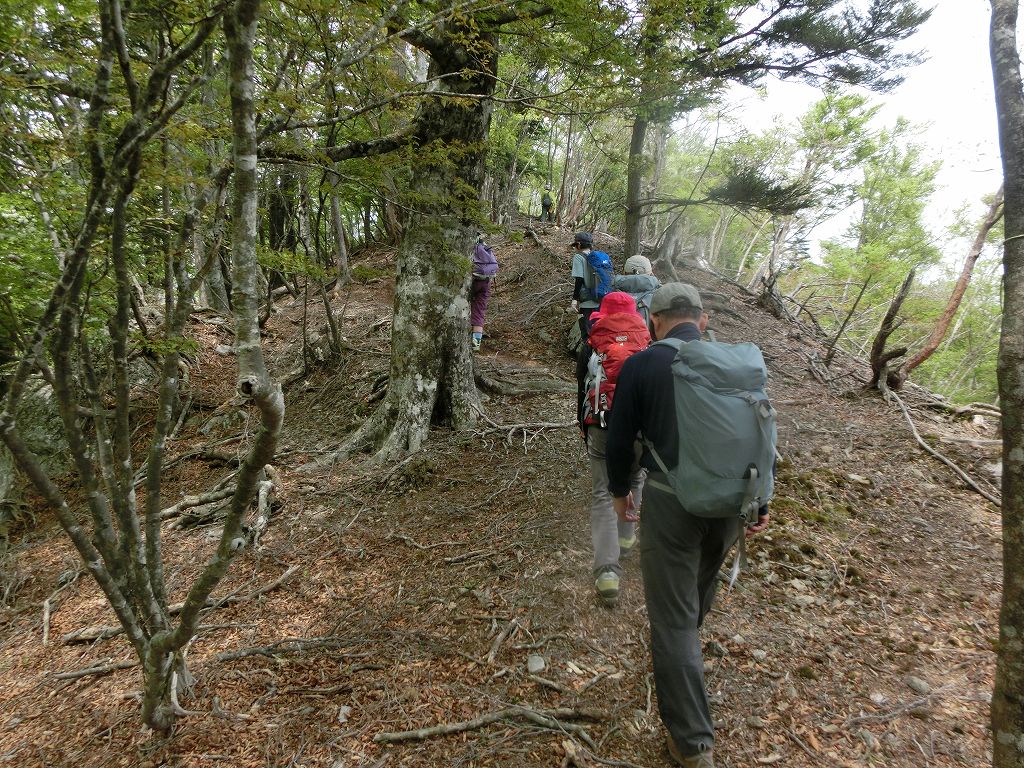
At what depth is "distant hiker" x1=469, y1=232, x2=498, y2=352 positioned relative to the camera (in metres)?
7.06

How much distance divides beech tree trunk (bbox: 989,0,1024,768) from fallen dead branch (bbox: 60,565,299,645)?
14.4 feet

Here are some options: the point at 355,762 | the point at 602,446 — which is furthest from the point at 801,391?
the point at 355,762

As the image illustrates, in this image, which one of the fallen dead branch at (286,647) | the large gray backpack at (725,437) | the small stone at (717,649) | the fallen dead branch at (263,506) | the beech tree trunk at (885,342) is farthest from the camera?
the beech tree trunk at (885,342)

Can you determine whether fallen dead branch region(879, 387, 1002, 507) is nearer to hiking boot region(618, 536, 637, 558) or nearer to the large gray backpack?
hiking boot region(618, 536, 637, 558)

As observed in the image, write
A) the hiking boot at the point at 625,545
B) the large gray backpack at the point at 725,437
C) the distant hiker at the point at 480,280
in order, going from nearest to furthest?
1. the large gray backpack at the point at 725,437
2. the hiking boot at the point at 625,545
3. the distant hiker at the point at 480,280

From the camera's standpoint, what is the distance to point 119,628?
11.7 feet

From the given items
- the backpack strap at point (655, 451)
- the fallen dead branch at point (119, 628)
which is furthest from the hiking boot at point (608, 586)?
the fallen dead branch at point (119, 628)

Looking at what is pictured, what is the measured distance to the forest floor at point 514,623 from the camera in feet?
7.95

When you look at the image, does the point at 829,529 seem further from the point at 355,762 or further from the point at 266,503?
the point at 266,503

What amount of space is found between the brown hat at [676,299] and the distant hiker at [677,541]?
0.20 meters

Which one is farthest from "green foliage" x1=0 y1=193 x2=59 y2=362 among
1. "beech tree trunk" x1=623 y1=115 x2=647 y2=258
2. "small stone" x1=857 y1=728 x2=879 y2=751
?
"beech tree trunk" x1=623 y1=115 x2=647 y2=258

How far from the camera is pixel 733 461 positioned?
79.7 inches

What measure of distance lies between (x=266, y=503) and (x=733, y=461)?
4.53 metres

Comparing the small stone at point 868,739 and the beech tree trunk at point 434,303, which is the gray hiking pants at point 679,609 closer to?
the small stone at point 868,739
